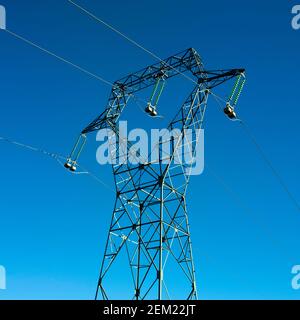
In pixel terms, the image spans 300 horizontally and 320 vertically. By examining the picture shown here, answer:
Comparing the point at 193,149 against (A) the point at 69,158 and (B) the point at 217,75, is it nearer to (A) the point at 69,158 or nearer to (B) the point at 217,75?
(B) the point at 217,75

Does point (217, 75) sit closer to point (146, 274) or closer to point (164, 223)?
point (164, 223)

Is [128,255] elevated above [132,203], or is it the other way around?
[132,203]
